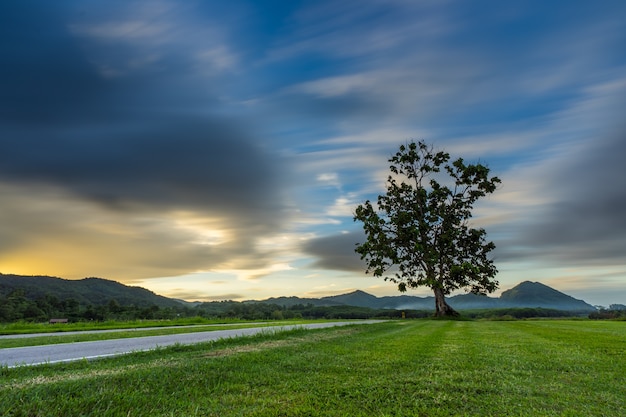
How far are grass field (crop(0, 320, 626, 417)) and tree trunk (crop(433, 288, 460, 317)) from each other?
3450cm

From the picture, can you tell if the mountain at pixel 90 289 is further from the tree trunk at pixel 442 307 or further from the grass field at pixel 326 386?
the grass field at pixel 326 386

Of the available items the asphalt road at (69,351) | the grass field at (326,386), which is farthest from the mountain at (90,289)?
the grass field at (326,386)

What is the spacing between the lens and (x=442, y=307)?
40.5 m

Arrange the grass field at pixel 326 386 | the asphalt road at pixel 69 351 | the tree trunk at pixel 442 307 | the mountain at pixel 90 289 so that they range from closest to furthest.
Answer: the grass field at pixel 326 386 < the asphalt road at pixel 69 351 < the tree trunk at pixel 442 307 < the mountain at pixel 90 289

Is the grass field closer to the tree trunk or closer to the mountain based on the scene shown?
the tree trunk

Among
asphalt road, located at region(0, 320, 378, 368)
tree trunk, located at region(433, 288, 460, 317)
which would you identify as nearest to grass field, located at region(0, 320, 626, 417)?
asphalt road, located at region(0, 320, 378, 368)

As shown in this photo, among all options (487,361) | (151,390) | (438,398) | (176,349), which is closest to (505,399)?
(438,398)

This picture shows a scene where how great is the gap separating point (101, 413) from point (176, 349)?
5.72 meters

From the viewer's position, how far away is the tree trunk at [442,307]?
132 ft

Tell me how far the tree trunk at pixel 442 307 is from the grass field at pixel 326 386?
3450cm

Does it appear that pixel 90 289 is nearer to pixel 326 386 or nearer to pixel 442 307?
pixel 442 307

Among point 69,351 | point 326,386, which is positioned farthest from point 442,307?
point 326,386

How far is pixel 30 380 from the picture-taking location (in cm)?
518

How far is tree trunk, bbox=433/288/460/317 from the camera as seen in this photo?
4019 cm
